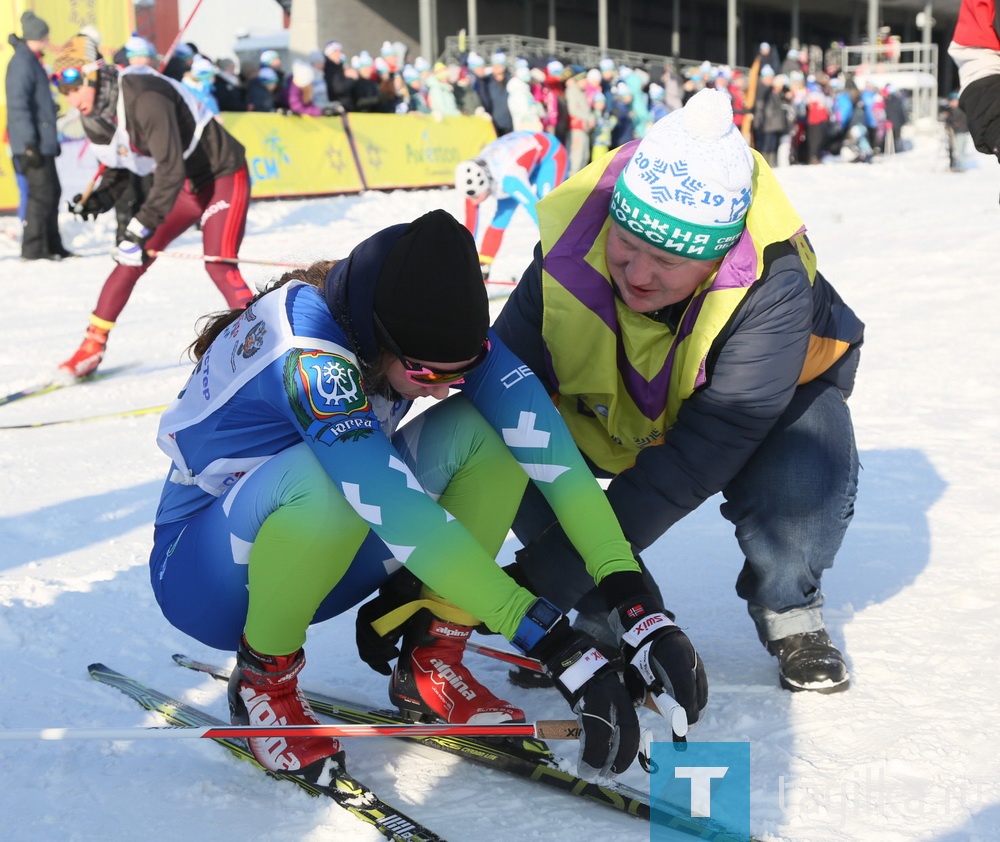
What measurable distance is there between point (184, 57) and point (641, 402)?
12431mm

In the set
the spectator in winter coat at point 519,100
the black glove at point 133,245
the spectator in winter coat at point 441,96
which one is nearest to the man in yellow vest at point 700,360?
the black glove at point 133,245

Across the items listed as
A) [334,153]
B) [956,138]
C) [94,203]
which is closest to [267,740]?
[94,203]

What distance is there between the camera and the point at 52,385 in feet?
20.0

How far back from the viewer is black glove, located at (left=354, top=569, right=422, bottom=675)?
2.40m

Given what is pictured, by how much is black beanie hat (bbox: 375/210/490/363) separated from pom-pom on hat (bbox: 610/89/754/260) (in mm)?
396

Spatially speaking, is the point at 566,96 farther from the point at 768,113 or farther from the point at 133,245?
the point at 133,245

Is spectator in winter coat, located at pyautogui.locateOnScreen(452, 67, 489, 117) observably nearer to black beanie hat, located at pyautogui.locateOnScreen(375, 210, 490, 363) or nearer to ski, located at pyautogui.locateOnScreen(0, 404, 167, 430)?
ski, located at pyautogui.locateOnScreen(0, 404, 167, 430)

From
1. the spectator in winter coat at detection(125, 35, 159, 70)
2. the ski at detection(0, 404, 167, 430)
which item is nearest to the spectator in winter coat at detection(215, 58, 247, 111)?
the spectator in winter coat at detection(125, 35, 159, 70)

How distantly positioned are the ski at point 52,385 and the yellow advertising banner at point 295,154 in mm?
6905

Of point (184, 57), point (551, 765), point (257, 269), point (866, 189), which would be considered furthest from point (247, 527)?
point (866, 189)

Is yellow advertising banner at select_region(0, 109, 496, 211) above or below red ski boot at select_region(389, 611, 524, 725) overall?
below

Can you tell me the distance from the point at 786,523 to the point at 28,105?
937cm

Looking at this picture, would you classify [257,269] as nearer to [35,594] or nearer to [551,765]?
[35,594]

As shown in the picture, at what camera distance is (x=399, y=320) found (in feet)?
6.56
